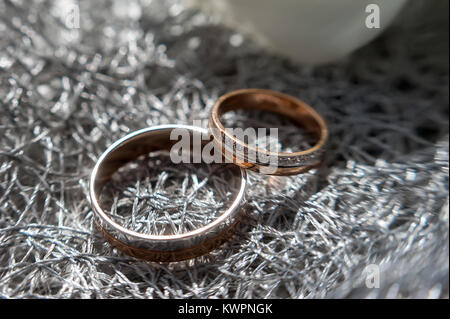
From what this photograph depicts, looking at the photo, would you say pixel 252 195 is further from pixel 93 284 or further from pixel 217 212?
pixel 93 284

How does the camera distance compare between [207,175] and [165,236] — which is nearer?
[165,236]

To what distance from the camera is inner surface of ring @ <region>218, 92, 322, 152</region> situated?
23.9 inches

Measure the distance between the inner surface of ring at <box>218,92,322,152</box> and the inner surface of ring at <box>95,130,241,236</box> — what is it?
9cm

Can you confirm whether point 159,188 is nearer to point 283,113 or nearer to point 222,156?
point 222,156

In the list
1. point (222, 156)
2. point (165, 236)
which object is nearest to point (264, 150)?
point (222, 156)

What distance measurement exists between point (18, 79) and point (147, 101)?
198mm

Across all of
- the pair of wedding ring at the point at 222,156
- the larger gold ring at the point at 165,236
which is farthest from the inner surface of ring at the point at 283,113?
the larger gold ring at the point at 165,236

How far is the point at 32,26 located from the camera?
0.70m

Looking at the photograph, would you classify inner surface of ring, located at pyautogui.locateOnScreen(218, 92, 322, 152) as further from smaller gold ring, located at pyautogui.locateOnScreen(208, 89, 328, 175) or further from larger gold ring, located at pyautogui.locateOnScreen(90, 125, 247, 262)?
larger gold ring, located at pyautogui.locateOnScreen(90, 125, 247, 262)

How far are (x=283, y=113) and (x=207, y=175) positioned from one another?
0.59ft

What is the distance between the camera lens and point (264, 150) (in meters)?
0.52

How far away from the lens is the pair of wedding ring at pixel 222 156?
439 mm

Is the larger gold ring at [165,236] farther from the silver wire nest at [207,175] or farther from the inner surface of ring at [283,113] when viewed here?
the inner surface of ring at [283,113]
